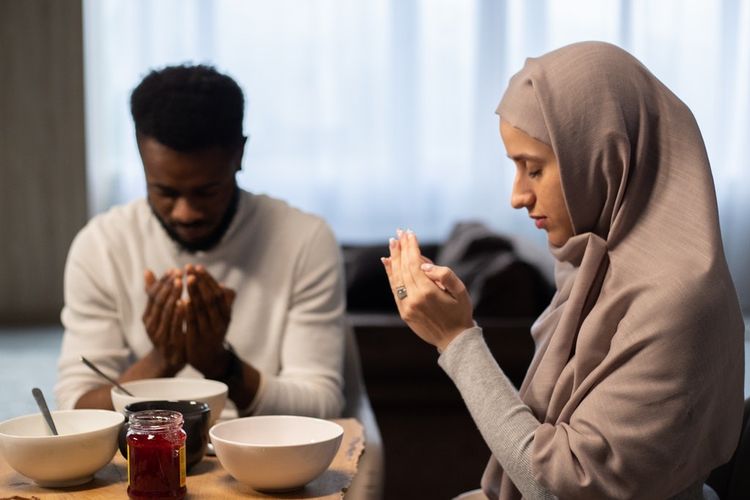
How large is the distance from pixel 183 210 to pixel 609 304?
36.1 inches

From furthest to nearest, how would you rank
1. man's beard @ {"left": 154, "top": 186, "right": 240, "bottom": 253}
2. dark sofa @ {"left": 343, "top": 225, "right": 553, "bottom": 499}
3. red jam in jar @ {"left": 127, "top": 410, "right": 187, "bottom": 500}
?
dark sofa @ {"left": 343, "top": 225, "right": 553, "bottom": 499}
man's beard @ {"left": 154, "top": 186, "right": 240, "bottom": 253}
red jam in jar @ {"left": 127, "top": 410, "right": 187, "bottom": 500}

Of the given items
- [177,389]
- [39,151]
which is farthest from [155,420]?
[39,151]

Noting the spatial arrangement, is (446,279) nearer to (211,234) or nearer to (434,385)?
(211,234)

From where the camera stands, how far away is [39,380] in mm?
4527

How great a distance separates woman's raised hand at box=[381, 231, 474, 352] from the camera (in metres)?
1.43

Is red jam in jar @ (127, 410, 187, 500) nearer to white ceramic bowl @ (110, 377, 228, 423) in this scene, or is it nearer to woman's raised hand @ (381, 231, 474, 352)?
white ceramic bowl @ (110, 377, 228, 423)

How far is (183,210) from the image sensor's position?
193cm

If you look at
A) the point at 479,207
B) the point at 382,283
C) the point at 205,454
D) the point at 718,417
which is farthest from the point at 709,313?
the point at 479,207

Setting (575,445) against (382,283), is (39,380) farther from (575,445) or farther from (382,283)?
(575,445)

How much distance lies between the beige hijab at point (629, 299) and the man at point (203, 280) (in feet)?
1.93

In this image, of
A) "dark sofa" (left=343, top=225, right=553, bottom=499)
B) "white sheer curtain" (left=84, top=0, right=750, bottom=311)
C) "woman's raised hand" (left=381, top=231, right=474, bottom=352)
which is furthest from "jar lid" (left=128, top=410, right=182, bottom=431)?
"white sheer curtain" (left=84, top=0, right=750, bottom=311)

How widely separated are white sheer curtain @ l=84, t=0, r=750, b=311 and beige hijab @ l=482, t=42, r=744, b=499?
474 cm

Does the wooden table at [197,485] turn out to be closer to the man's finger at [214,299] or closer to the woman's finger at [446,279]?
the woman's finger at [446,279]

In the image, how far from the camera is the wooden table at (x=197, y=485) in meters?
1.25
